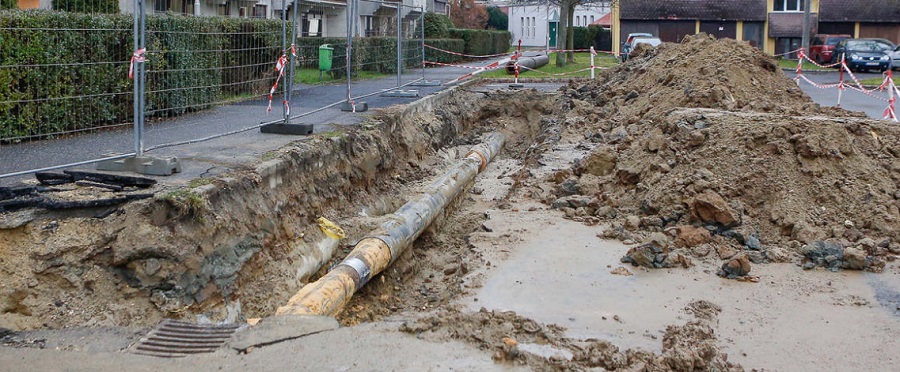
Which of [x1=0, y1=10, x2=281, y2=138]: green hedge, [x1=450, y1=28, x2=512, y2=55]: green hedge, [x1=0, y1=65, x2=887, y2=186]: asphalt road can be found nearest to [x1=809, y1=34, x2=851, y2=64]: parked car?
[x1=450, y1=28, x2=512, y2=55]: green hedge

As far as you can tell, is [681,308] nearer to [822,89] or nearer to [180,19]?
[180,19]

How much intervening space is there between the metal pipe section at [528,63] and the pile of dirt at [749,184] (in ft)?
40.6

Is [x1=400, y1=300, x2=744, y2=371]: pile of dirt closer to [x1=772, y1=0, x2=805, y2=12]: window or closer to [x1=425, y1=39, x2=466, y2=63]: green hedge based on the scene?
[x1=425, y1=39, x2=466, y2=63]: green hedge

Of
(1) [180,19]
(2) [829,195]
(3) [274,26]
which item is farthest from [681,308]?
(3) [274,26]

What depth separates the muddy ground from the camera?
20.7 feet

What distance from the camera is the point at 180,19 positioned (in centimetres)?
1023

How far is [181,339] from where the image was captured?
229 inches

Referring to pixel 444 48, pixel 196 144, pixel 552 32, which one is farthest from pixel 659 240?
pixel 552 32

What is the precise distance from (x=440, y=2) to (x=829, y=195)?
169ft

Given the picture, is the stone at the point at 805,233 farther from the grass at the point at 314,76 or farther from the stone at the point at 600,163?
the grass at the point at 314,76

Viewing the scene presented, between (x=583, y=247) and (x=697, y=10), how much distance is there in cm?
4064

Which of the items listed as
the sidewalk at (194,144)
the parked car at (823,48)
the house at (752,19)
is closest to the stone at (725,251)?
the sidewalk at (194,144)

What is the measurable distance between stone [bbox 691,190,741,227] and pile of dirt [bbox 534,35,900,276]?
12mm

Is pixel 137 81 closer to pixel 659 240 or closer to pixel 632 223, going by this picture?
pixel 659 240
